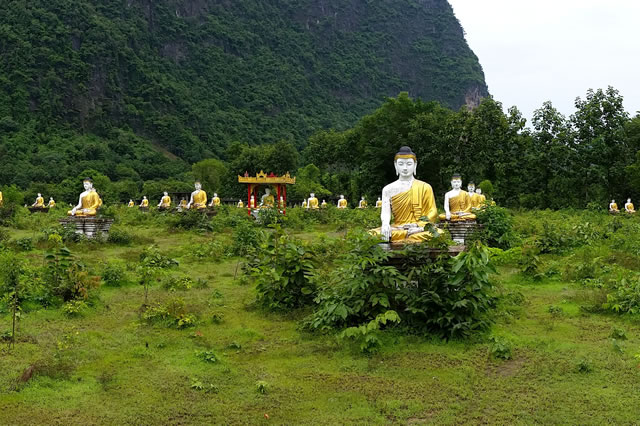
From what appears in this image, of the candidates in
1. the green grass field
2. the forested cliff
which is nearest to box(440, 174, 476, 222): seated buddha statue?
the green grass field

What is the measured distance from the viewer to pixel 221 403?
18.5 feet

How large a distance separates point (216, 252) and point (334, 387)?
9522 millimetres

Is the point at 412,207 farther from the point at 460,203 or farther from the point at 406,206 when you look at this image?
the point at 460,203

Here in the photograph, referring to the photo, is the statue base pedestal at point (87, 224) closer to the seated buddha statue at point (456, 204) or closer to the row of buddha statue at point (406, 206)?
the seated buddha statue at point (456, 204)

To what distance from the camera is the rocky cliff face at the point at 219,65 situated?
10038 cm

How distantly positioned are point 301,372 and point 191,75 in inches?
5266

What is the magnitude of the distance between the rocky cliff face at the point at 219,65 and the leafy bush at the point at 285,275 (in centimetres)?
9151

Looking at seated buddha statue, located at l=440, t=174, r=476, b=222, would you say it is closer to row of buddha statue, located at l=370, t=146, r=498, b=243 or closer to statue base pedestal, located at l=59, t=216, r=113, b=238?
row of buddha statue, located at l=370, t=146, r=498, b=243

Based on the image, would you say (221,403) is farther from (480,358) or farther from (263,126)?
(263,126)

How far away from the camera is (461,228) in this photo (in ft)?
54.8

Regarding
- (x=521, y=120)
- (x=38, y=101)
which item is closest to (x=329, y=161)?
(x=521, y=120)

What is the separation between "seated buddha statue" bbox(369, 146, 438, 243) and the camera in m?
9.26

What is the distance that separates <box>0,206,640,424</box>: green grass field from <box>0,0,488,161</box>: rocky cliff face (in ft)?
303

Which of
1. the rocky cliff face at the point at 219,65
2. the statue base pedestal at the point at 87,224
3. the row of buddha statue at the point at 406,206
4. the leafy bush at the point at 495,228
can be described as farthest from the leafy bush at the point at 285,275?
the rocky cliff face at the point at 219,65
